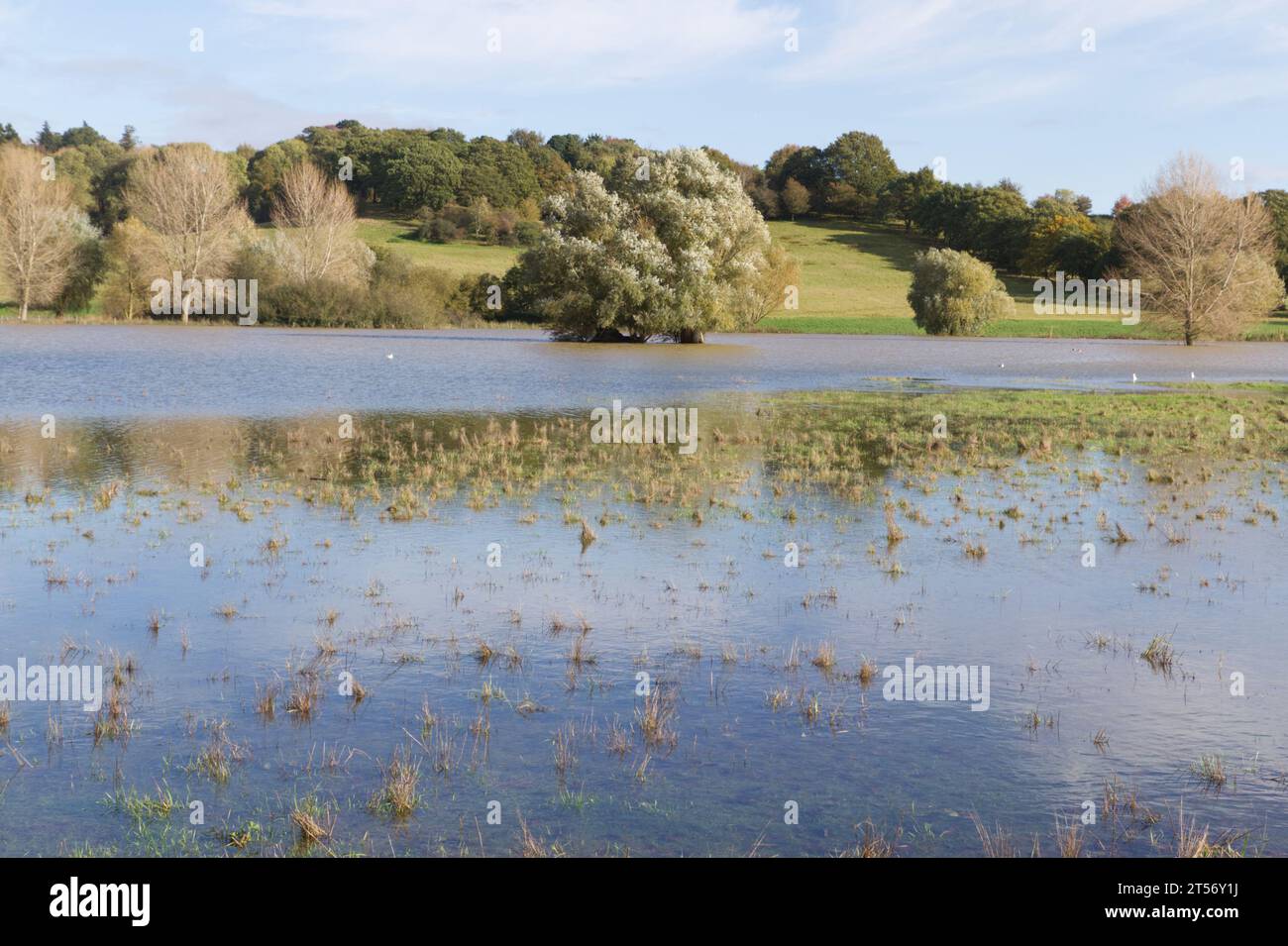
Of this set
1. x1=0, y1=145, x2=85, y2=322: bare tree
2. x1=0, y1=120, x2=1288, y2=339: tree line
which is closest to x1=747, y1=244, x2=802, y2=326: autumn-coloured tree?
x1=0, y1=120, x2=1288, y2=339: tree line

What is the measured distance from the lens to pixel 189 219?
93.0 meters

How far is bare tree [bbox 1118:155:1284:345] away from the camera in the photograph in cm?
7688

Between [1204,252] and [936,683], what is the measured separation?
78375 mm

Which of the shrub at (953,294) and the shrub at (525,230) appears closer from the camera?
the shrub at (953,294)

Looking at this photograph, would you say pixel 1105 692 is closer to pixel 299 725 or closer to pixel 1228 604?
pixel 1228 604

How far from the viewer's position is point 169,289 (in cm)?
9106

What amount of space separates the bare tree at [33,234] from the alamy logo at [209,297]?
6800 millimetres

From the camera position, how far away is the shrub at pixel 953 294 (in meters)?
89.6

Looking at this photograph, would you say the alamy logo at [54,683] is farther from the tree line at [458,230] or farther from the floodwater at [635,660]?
the tree line at [458,230]

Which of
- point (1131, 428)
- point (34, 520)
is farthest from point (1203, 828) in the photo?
point (1131, 428)

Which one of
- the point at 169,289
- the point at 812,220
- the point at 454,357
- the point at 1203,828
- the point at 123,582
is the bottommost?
the point at 1203,828
